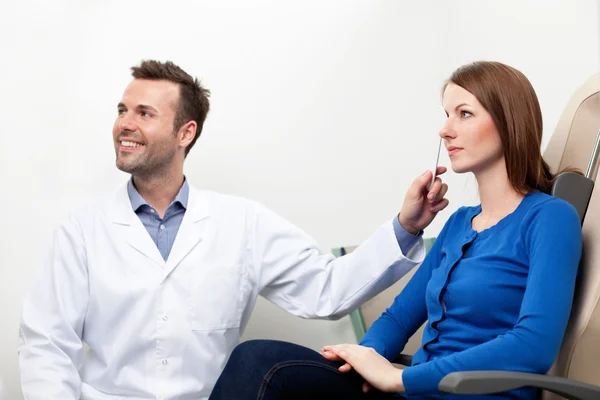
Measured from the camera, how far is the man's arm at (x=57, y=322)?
164 centimetres

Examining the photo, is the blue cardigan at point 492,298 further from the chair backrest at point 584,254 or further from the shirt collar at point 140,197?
the shirt collar at point 140,197

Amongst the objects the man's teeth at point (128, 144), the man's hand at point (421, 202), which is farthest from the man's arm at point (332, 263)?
the man's teeth at point (128, 144)

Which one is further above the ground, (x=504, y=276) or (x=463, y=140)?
(x=463, y=140)

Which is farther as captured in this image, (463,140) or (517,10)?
(517,10)

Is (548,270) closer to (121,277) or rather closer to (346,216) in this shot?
(121,277)

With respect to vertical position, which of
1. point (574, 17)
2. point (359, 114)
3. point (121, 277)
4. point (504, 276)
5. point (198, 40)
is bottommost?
point (121, 277)

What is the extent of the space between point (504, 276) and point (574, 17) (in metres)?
1.32

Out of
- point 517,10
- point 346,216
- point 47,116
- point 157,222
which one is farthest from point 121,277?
point 517,10

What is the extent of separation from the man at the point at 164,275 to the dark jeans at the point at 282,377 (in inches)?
17.0

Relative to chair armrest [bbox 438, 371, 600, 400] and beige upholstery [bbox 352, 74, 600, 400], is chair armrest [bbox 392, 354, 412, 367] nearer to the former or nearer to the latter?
beige upholstery [bbox 352, 74, 600, 400]

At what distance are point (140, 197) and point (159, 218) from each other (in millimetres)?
73

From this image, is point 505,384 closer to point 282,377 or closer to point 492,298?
point 492,298

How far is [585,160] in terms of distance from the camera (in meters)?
1.54

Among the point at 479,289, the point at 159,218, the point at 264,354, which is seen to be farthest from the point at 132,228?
the point at 479,289
